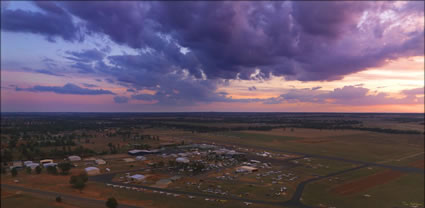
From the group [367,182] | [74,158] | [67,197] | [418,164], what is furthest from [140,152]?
[418,164]

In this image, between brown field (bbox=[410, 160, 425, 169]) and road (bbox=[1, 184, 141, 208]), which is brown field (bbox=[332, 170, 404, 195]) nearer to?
brown field (bbox=[410, 160, 425, 169])

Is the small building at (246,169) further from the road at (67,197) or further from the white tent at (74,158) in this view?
A: the white tent at (74,158)

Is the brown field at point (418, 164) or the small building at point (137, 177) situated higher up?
the small building at point (137, 177)

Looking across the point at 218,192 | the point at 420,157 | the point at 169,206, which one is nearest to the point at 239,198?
the point at 218,192

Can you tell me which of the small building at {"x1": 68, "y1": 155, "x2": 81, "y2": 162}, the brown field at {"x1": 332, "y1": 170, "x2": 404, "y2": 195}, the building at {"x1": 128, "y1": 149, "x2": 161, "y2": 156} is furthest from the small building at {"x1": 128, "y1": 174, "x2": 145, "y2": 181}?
the brown field at {"x1": 332, "y1": 170, "x2": 404, "y2": 195}

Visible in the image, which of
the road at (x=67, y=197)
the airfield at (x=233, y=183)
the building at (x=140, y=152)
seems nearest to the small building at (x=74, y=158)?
the airfield at (x=233, y=183)

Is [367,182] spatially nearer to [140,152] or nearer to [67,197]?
[67,197]

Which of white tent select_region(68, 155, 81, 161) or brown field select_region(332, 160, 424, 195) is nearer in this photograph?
brown field select_region(332, 160, 424, 195)

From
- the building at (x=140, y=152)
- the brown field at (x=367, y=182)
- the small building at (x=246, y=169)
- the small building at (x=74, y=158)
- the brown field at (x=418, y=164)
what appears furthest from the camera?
the building at (x=140, y=152)
